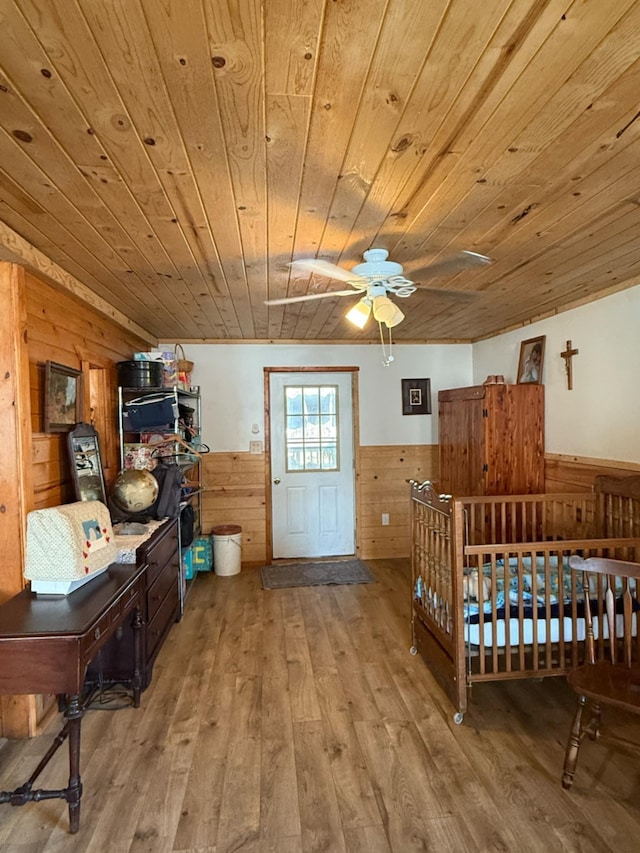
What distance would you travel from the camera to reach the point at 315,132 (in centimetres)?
136

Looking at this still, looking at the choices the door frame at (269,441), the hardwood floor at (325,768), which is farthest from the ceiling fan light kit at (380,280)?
the door frame at (269,441)

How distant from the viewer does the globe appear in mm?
3002

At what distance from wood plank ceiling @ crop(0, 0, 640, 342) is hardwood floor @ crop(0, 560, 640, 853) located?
7.57 feet

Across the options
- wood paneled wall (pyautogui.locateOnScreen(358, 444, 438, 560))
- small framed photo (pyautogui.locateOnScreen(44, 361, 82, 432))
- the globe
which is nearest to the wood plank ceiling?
small framed photo (pyautogui.locateOnScreen(44, 361, 82, 432))

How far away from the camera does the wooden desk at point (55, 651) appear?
1654 mm

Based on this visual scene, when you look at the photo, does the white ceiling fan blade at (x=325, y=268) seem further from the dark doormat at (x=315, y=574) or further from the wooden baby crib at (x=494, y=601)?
the dark doormat at (x=315, y=574)

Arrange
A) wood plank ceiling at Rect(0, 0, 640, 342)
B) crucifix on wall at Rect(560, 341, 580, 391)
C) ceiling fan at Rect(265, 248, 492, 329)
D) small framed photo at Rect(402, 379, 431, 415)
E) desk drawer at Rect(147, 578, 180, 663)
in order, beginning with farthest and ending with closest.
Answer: small framed photo at Rect(402, 379, 431, 415), crucifix on wall at Rect(560, 341, 580, 391), desk drawer at Rect(147, 578, 180, 663), ceiling fan at Rect(265, 248, 492, 329), wood plank ceiling at Rect(0, 0, 640, 342)

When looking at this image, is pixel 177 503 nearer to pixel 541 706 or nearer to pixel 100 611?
pixel 100 611

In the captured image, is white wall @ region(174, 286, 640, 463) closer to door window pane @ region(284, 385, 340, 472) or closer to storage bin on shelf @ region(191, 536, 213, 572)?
door window pane @ region(284, 385, 340, 472)

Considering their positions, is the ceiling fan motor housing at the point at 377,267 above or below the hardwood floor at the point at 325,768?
A: above

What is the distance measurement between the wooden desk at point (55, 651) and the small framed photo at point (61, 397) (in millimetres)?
962

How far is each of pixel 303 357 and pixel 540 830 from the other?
3.99m

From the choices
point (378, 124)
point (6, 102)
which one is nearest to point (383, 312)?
point (378, 124)

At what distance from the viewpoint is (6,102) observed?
122 cm
